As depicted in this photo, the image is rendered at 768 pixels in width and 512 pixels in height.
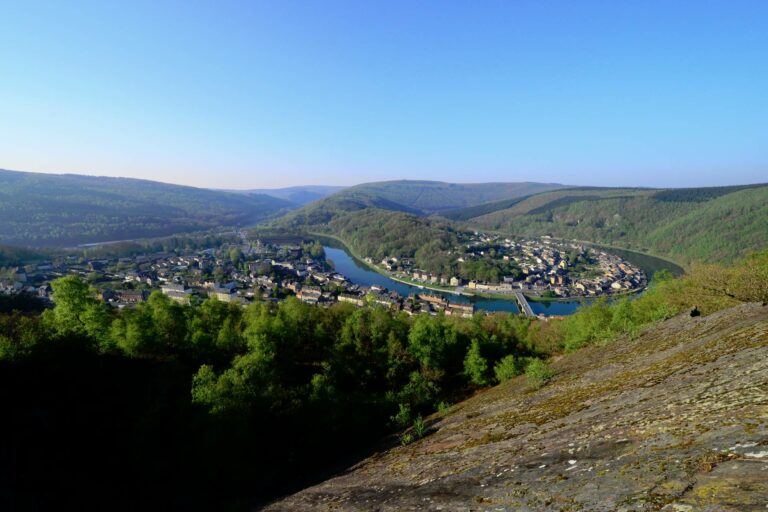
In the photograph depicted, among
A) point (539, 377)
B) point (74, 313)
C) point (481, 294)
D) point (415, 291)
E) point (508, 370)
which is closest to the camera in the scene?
point (539, 377)

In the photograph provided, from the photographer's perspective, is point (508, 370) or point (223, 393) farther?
point (508, 370)

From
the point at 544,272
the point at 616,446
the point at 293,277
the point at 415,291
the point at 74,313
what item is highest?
the point at 616,446

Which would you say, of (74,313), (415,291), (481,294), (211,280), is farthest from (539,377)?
(211,280)

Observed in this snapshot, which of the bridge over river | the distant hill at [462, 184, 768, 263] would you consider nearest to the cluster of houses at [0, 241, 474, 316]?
the bridge over river

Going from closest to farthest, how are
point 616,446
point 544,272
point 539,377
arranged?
point 616,446 → point 539,377 → point 544,272

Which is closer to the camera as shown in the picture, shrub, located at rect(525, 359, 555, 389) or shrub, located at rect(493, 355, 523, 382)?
shrub, located at rect(525, 359, 555, 389)

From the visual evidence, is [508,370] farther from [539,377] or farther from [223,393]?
[223,393]

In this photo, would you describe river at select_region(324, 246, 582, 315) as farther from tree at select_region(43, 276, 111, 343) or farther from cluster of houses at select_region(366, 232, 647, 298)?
tree at select_region(43, 276, 111, 343)
